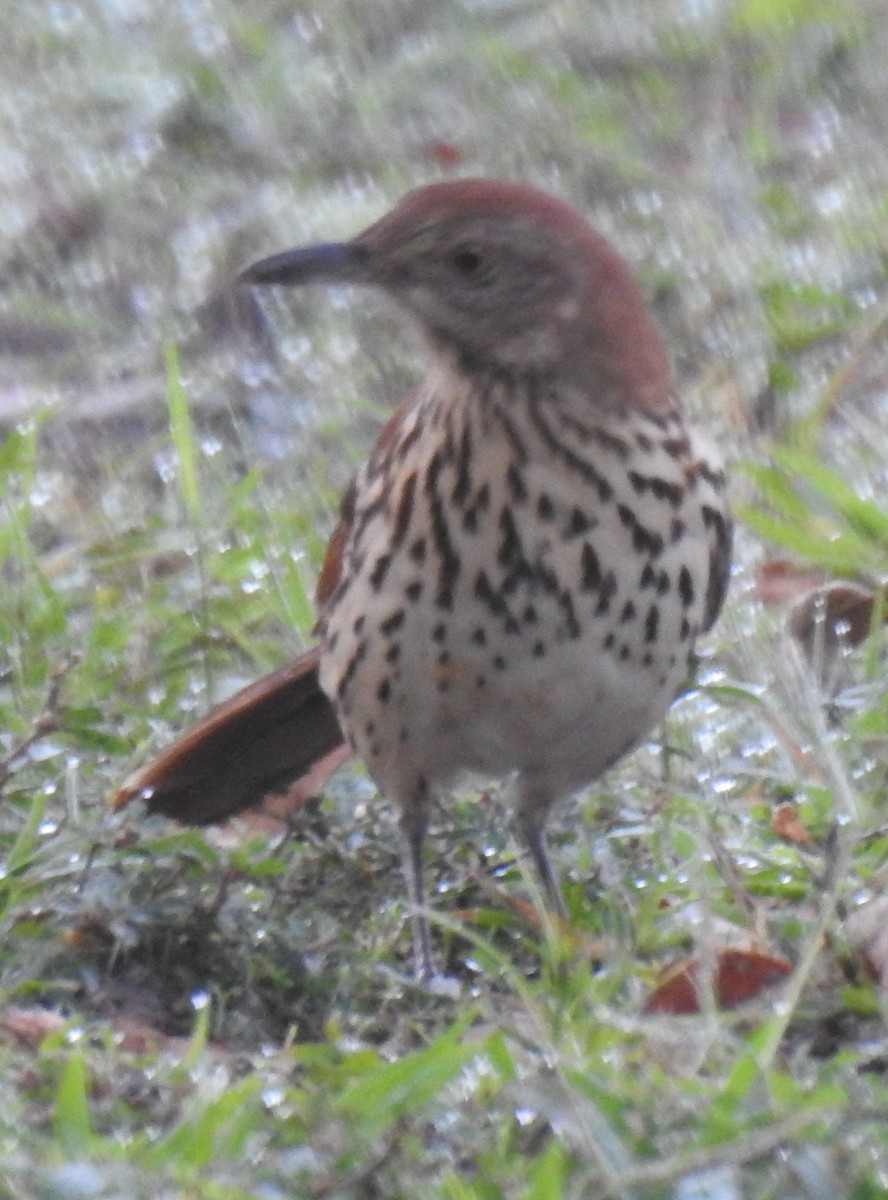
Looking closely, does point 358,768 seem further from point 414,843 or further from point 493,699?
point 493,699

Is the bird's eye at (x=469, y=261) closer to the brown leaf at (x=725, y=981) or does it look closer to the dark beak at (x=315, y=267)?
the dark beak at (x=315, y=267)

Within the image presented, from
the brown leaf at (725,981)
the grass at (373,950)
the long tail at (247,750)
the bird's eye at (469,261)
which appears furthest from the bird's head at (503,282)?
the brown leaf at (725,981)

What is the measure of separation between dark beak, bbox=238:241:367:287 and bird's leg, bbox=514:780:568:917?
0.79 m

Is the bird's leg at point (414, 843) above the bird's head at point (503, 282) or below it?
below

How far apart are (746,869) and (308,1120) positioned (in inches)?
49.6

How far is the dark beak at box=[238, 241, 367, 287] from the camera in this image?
395cm

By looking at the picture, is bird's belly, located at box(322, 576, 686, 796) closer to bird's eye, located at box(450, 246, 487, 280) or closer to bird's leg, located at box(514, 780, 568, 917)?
bird's leg, located at box(514, 780, 568, 917)

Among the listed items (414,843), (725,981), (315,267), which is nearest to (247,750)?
(414,843)

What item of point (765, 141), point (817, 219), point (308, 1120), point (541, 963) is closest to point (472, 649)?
point (541, 963)

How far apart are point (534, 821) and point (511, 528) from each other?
63 cm

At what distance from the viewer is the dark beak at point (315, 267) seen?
156 inches

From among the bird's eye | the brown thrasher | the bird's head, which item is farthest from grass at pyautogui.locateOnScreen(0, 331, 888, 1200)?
the bird's eye

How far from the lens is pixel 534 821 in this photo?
4.17 m

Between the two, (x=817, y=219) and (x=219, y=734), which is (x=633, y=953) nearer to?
(x=219, y=734)
